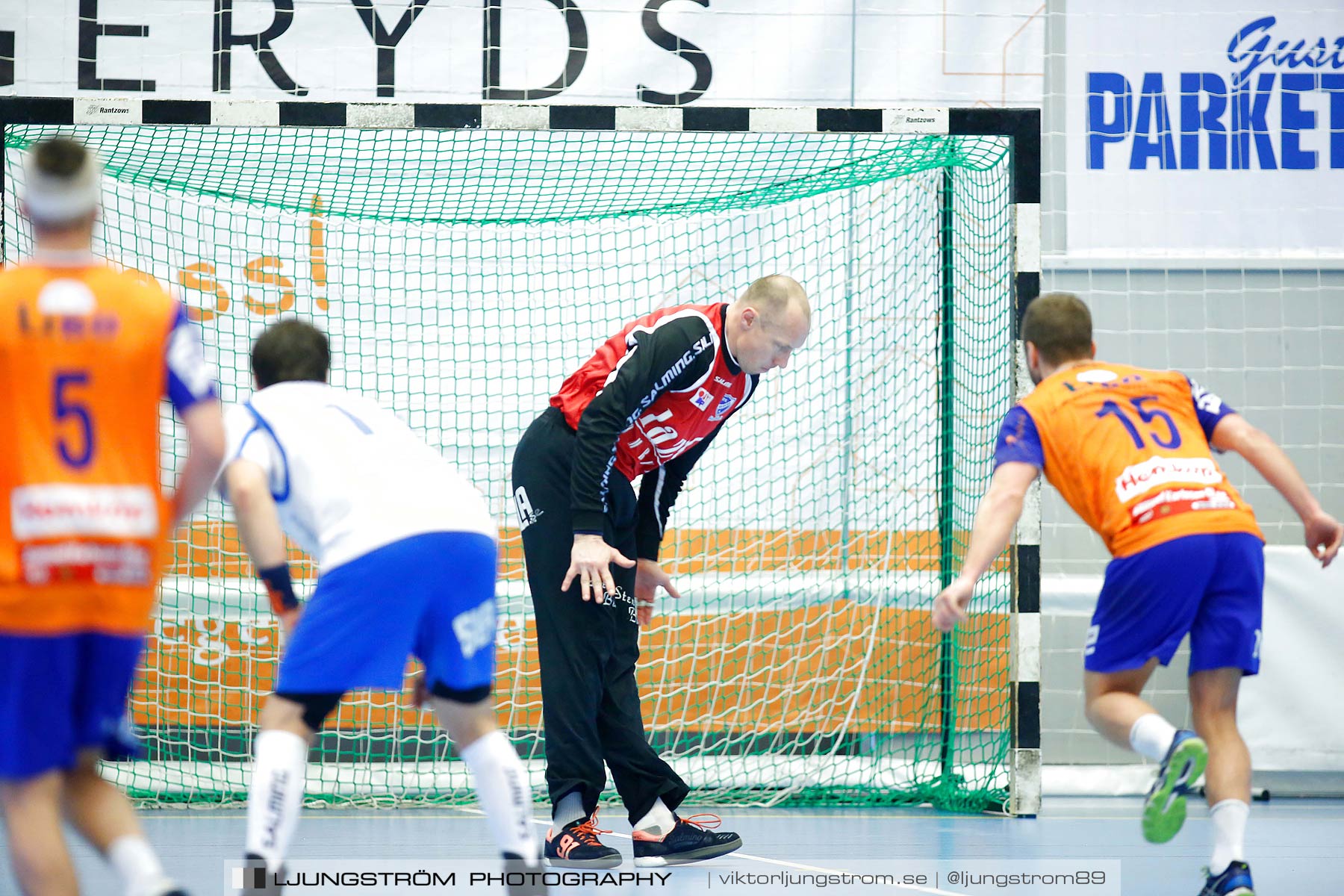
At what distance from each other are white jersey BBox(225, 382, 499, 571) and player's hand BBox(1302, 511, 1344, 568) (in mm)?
2128

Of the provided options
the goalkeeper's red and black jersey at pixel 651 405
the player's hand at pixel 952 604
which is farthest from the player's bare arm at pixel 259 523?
the player's hand at pixel 952 604

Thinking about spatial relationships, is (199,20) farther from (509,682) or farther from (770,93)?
(509,682)

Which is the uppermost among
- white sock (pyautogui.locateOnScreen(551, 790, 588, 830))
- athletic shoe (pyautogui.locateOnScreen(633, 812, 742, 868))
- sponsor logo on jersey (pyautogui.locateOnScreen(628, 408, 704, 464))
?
sponsor logo on jersey (pyautogui.locateOnScreen(628, 408, 704, 464))

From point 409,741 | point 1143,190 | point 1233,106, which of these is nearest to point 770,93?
point 1143,190

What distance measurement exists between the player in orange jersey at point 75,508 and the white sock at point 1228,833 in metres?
2.32

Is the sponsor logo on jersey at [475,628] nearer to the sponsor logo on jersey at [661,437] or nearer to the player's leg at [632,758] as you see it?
the player's leg at [632,758]

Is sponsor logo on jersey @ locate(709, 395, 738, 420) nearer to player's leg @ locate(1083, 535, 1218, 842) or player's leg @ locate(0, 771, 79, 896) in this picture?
player's leg @ locate(1083, 535, 1218, 842)

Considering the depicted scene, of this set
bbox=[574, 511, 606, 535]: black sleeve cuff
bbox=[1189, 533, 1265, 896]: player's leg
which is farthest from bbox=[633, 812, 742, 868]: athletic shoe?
bbox=[1189, 533, 1265, 896]: player's leg

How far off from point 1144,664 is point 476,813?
297 centimetres

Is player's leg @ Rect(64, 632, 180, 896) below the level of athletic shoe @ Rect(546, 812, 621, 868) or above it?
above

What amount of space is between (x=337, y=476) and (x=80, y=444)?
0.55 metres

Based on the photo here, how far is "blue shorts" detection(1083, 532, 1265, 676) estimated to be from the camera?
3.36 metres

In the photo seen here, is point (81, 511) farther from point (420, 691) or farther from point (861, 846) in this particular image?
point (861, 846)

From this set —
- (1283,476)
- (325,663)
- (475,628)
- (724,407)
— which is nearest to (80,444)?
(325,663)
